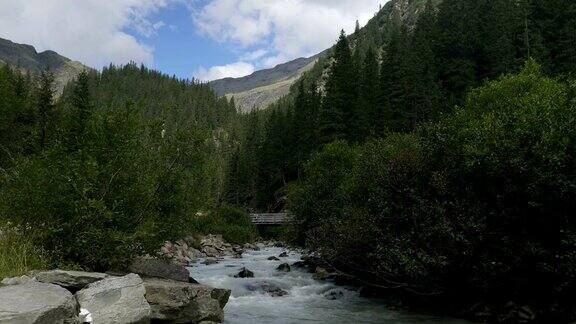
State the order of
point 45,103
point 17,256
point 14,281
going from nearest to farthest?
point 14,281
point 17,256
point 45,103

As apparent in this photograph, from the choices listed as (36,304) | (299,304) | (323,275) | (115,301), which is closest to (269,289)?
(299,304)

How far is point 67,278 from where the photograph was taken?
A: 11.0m

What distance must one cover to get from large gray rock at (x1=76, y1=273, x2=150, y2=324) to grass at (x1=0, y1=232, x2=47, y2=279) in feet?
6.48

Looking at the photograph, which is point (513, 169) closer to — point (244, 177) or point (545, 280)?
point (545, 280)

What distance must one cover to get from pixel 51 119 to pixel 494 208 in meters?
45.7

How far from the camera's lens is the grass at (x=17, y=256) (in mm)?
11117

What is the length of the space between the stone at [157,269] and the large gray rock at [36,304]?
647cm

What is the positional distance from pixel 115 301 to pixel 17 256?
3375 millimetres

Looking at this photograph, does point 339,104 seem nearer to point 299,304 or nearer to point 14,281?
point 299,304

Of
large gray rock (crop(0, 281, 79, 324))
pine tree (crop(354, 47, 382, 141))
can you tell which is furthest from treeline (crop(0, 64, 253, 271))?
pine tree (crop(354, 47, 382, 141))

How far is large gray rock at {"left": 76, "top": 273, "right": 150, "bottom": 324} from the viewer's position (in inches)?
398

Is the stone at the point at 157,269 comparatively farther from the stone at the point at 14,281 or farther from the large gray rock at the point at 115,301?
the stone at the point at 14,281

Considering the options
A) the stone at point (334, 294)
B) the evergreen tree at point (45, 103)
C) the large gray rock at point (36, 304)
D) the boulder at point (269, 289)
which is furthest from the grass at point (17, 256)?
the evergreen tree at point (45, 103)

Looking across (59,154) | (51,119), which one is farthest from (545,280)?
(51,119)
